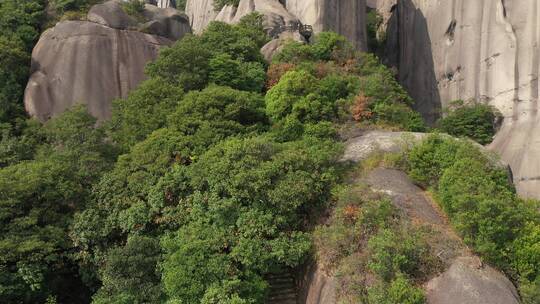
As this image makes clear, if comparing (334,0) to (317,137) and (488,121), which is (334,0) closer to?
(488,121)

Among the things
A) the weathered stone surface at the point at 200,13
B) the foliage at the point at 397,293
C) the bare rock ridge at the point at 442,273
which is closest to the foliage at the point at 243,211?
the bare rock ridge at the point at 442,273

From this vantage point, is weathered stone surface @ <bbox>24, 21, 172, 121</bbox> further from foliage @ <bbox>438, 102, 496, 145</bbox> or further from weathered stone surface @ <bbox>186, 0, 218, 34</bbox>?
foliage @ <bbox>438, 102, 496, 145</bbox>

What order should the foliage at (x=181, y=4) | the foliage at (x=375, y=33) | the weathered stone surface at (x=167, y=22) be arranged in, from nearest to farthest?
the weathered stone surface at (x=167, y=22)
the foliage at (x=375, y=33)
the foliage at (x=181, y=4)

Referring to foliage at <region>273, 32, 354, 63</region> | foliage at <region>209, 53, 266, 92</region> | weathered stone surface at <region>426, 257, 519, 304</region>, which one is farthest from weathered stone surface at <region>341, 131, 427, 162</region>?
foliage at <region>273, 32, 354, 63</region>

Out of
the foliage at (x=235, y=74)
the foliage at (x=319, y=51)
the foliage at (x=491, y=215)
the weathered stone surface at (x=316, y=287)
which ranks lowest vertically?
the weathered stone surface at (x=316, y=287)

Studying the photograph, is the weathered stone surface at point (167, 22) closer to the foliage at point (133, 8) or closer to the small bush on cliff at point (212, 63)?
the foliage at point (133, 8)

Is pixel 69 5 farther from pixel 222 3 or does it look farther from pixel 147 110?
pixel 147 110

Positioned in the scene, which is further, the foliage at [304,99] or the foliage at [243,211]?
the foliage at [304,99]

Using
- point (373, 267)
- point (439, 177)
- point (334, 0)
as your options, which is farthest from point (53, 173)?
point (334, 0)
